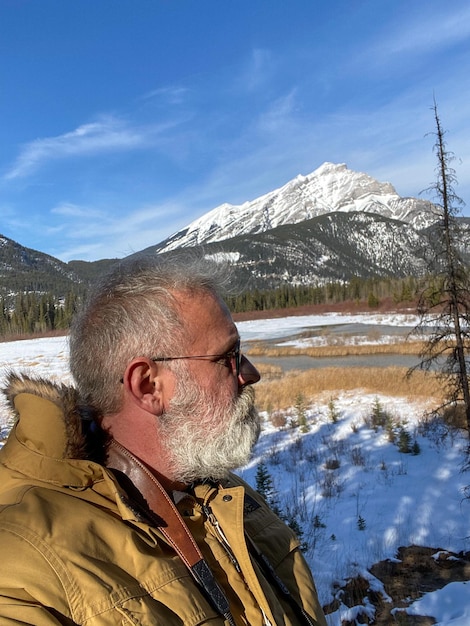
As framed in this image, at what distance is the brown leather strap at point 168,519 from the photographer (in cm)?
146

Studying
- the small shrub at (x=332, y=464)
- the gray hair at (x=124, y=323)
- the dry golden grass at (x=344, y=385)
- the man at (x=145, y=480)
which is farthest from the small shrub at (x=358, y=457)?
the gray hair at (x=124, y=323)

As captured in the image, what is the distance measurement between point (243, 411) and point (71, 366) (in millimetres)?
788

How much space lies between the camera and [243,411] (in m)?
2.00

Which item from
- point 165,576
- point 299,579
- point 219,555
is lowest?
point 299,579

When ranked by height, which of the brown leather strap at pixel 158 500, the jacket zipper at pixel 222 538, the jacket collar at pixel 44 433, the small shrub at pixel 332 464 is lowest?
the small shrub at pixel 332 464

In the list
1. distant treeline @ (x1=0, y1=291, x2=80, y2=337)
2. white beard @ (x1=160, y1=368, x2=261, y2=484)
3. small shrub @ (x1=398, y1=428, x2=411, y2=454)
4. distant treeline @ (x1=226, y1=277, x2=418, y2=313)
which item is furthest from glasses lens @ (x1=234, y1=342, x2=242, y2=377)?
distant treeline @ (x1=226, y1=277, x2=418, y2=313)

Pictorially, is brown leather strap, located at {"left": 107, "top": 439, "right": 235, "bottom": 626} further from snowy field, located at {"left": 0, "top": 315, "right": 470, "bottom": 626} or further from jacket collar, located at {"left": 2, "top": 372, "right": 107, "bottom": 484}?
snowy field, located at {"left": 0, "top": 315, "right": 470, "bottom": 626}

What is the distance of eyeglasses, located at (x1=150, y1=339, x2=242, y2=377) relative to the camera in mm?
1872

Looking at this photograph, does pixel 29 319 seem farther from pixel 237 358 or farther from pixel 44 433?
pixel 44 433

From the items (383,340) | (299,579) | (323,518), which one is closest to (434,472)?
(323,518)

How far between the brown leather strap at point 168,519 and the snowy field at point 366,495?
2.51 metres

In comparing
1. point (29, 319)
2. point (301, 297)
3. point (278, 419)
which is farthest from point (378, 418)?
point (301, 297)

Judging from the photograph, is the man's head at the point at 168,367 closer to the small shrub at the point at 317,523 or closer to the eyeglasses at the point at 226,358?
the eyeglasses at the point at 226,358

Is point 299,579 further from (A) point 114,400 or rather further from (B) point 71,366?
(B) point 71,366
